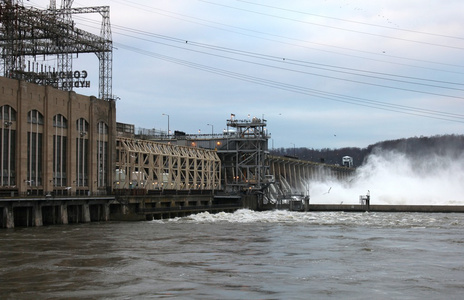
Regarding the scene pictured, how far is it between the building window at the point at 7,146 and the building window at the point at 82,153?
11778 millimetres

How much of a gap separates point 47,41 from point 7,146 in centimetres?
2780

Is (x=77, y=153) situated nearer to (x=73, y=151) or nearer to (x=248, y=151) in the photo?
(x=73, y=151)

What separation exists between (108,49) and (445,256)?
2525 inches

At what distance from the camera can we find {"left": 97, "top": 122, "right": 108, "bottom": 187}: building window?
8375 centimetres

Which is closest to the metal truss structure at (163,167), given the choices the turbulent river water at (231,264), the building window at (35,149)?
the building window at (35,149)

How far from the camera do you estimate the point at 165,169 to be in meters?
108

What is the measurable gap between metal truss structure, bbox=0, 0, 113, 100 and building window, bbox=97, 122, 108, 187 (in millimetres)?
8121

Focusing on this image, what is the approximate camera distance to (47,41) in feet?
297

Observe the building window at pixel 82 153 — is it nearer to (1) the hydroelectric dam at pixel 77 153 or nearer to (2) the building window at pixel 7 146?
(1) the hydroelectric dam at pixel 77 153

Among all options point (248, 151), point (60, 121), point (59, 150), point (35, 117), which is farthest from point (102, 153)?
point (248, 151)

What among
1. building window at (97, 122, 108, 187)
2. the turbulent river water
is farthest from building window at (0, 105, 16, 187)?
building window at (97, 122, 108, 187)

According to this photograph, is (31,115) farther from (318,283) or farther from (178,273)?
(318,283)

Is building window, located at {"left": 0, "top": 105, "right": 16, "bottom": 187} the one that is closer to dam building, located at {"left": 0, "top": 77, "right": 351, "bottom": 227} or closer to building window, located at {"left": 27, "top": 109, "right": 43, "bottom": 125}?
dam building, located at {"left": 0, "top": 77, "right": 351, "bottom": 227}

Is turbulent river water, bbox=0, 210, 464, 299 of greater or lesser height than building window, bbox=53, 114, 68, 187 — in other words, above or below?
below
